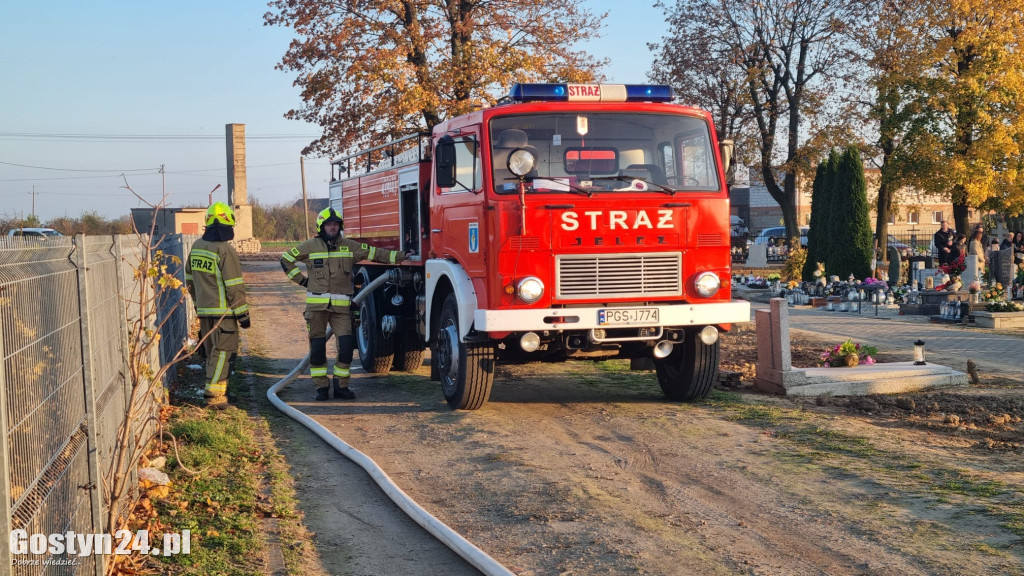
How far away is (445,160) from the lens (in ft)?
29.2

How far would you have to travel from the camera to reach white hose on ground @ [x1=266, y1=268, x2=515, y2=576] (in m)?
4.75

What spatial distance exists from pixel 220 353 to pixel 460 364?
234 cm

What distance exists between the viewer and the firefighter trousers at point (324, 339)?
32.9 ft

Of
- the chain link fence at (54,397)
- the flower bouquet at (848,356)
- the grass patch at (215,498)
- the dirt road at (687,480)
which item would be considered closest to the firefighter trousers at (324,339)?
the dirt road at (687,480)

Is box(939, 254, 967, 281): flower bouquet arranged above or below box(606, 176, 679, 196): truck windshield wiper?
below

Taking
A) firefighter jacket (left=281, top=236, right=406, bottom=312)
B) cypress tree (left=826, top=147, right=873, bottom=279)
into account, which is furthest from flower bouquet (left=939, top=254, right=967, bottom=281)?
firefighter jacket (left=281, top=236, right=406, bottom=312)

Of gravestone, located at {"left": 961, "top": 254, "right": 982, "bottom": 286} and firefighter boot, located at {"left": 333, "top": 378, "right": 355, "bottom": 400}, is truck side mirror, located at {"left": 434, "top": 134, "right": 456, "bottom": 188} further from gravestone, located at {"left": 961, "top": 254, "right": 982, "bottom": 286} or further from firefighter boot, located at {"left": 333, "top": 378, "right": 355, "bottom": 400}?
gravestone, located at {"left": 961, "top": 254, "right": 982, "bottom": 286}

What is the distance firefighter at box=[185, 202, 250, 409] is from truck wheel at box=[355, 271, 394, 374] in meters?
2.42

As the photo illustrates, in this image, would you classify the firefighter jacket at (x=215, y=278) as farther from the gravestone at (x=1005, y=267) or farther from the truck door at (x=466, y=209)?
the gravestone at (x=1005, y=267)

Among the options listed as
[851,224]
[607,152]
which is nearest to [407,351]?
[607,152]

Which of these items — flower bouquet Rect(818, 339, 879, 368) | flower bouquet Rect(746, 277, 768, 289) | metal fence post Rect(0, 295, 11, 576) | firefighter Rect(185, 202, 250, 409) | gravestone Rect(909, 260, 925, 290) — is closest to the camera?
metal fence post Rect(0, 295, 11, 576)

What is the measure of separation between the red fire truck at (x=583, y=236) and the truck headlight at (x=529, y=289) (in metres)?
0.01

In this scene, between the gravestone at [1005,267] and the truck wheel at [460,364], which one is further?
the gravestone at [1005,267]

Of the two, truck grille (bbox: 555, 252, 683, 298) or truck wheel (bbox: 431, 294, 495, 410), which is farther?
truck wheel (bbox: 431, 294, 495, 410)
